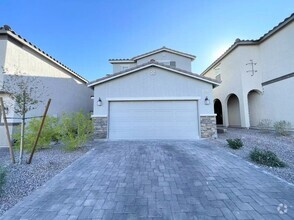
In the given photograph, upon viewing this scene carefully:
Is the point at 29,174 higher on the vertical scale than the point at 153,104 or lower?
lower

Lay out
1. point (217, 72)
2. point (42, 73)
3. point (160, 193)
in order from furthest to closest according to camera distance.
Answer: point (217, 72), point (42, 73), point (160, 193)

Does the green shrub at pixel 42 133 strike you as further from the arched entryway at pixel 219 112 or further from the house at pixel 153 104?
the arched entryway at pixel 219 112

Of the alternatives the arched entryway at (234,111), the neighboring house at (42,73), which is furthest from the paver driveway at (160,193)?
the arched entryway at (234,111)

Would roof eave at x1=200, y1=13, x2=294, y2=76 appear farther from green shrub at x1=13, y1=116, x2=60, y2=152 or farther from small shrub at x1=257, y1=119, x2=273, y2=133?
green shrub at x1=13, y1=116, x2=60, y2=152

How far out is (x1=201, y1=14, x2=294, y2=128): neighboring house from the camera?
1014cm

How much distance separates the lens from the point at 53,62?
1120 centimetres

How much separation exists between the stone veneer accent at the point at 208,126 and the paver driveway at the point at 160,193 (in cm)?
398

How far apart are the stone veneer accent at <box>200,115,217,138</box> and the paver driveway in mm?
3982

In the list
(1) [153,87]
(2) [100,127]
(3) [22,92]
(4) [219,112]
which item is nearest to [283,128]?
(4) [219,112]

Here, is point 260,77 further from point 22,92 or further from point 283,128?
point 22,92

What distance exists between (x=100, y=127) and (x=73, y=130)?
6.72ft

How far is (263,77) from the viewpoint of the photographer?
486 inches

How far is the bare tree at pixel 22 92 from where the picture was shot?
16.8 ft

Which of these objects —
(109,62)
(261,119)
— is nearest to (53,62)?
(109,62)
